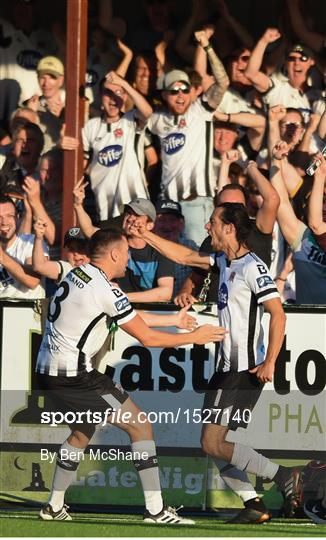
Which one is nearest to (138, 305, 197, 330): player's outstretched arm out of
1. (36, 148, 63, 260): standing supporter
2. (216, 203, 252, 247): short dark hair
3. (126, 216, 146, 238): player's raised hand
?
(216, 203, 252, 247): short dark hair

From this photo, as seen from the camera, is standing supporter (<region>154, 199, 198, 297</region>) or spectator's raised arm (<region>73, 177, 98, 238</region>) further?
standing supporter (<region>154, 199, 198, 297</region>)

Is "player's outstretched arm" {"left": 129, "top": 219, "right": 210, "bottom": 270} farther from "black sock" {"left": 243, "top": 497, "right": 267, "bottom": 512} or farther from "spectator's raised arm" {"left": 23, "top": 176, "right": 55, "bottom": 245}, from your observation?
"black sock" {"left": 243, "top": 497, "right": 267, "bottom": 512}

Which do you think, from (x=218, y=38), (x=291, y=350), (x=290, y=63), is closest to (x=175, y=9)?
(x=218, y=38)

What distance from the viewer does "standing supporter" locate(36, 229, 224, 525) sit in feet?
32.2

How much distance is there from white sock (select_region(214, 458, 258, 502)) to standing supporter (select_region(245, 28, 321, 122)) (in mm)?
4158

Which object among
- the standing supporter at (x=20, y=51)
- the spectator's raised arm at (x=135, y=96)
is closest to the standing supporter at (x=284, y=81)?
the spectator's raised arm at (x=135, y=96)

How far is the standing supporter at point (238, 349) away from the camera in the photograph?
32.6 feet

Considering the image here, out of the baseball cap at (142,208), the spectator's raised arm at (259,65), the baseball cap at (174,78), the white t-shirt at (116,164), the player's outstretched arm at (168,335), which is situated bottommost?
the player's outstretched arm at (168,335)

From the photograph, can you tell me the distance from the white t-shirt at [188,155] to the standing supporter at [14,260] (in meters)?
1.58

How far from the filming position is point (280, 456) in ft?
34.2

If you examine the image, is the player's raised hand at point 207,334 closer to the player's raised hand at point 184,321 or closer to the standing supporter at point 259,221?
the player's raised hand at point 184,321

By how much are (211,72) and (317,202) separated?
331 centimetres

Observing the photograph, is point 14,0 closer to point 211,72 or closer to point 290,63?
point 211,72

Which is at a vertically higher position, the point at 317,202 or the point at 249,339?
the point at 317,202
